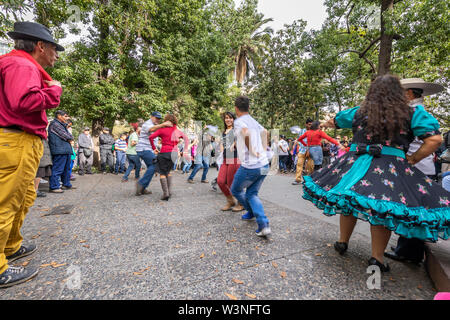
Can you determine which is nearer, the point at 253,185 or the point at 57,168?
the point at 253,185

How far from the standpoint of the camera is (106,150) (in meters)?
9.69

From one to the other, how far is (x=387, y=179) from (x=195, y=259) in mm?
2180

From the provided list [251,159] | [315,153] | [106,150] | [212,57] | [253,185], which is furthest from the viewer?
[212,57]

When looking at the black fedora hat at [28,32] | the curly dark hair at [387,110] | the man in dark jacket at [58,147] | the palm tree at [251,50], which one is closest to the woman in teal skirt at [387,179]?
the curly dark hair at [387,110]

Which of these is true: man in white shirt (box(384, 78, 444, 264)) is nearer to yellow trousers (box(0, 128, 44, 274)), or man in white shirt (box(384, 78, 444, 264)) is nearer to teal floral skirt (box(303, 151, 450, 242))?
teal floral skirt (box(303, 151, 450, 242))

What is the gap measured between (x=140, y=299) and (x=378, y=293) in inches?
83.6

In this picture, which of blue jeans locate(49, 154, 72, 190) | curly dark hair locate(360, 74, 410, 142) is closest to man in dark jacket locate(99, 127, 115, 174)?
blue jeans locate(49, 154, 72, 190)

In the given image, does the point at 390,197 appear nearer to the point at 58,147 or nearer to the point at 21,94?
the point at 21,94

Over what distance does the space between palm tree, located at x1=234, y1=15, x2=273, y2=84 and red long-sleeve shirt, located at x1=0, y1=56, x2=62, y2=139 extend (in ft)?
76.7

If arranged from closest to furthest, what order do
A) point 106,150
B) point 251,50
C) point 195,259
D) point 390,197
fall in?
point 390,197 < point 195,259 < point 106,150 < point 251,50

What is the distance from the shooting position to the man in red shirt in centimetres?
179

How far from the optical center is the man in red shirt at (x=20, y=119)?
5.88ft

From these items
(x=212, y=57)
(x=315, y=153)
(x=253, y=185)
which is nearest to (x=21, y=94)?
(x=253, y=185)
